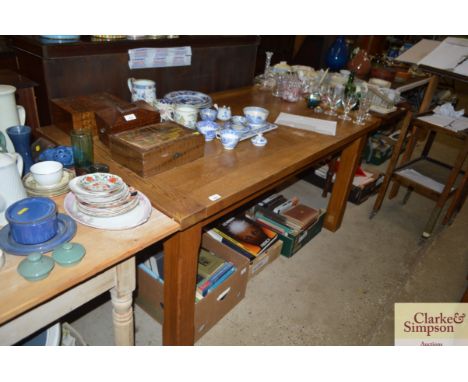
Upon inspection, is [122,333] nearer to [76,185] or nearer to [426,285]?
[76,185]

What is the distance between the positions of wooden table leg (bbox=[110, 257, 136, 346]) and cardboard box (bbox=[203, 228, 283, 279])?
0.64 metres

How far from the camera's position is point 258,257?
6.34 feet

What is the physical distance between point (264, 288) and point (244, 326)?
277 millimetres

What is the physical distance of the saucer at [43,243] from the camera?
886mm

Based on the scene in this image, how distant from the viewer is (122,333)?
1.19 meters

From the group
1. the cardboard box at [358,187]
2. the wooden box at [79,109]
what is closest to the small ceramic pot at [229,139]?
the wooden box at [79,109]

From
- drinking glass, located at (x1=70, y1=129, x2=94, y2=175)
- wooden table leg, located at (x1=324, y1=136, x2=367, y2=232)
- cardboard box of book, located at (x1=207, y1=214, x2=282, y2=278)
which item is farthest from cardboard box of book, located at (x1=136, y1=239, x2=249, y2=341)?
wooden table leg, located at (x1=324, y1=136, x2=367, y2=232)

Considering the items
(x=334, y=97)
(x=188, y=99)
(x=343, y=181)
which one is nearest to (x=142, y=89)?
(x=188, y=99)

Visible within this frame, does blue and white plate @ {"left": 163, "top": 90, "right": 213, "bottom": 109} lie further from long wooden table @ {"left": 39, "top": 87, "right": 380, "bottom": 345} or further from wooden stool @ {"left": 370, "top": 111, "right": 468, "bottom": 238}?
wooden stool @ {"left": 370, "top": 111, "right": 468, "bottom": 238}

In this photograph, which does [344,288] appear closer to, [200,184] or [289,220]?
[289,220]

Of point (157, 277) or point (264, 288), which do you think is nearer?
point (157, 277)

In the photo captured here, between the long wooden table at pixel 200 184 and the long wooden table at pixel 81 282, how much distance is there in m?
0.11

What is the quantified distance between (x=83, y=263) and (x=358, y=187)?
223 centimetres
